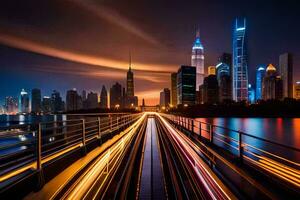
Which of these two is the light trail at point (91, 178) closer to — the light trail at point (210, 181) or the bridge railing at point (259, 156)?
the light trail at point (210, 181)

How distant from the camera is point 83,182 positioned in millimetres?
6797

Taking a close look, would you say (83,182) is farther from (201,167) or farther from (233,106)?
(233,106)

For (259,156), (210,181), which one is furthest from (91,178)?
(259,156)

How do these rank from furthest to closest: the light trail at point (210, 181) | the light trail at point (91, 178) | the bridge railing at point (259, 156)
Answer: the bridge railing at point (259, 156), the light trail at point (210, 181), the light trail at point (91, 178)

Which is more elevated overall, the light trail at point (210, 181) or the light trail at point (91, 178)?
the light trail at point (91, 178)

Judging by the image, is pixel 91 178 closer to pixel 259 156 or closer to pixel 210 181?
pixel 210 181

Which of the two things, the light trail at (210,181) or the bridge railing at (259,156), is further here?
the bridge railing at (259,156)

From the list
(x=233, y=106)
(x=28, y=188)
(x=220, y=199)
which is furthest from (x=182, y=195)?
(x=233, y=106)

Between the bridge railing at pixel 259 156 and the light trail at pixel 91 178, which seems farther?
the bridge railing at pixel 259 156

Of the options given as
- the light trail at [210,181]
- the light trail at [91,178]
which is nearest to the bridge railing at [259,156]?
the light trail at [210,181]

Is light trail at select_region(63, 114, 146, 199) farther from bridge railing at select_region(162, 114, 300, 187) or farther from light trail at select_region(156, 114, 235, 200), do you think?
bridge railing at select_region(162, 114, 300, 187)

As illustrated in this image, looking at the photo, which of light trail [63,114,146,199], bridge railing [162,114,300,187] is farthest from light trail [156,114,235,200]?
light trail [63,114,146,199]

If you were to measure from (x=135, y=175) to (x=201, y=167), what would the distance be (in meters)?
2.45

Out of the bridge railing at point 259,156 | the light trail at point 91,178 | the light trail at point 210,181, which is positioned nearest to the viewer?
the light trail at point 91,178
